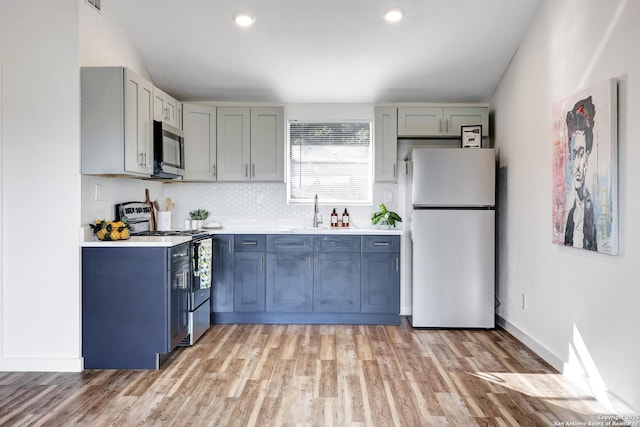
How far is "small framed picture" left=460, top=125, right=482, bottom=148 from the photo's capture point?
4328mm

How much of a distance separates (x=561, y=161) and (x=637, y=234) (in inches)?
34.6

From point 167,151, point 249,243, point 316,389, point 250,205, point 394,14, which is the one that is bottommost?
point 316,389

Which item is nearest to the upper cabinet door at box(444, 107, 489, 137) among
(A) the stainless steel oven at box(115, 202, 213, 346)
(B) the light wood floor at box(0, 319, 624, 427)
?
(B) the light wood floor at box(0, 319, 624, 427)

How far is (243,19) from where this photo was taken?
362cm

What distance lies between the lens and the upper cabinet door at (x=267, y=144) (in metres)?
4.62

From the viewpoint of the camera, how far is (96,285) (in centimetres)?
310

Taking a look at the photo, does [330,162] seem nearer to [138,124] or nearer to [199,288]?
[199,288]

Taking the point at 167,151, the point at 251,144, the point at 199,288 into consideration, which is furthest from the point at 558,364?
the point at 167,151

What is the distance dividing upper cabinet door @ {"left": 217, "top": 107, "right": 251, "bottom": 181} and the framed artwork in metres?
2.84

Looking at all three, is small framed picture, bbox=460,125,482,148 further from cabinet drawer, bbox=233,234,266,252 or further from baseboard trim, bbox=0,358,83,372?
baseboard trim, bbox=0,358,83,372

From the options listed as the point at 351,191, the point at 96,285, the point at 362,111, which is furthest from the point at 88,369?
the point at 362,111

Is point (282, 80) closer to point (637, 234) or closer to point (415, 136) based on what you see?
point (415, 136)

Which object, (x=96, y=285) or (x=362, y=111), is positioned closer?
(x=96, y=285)

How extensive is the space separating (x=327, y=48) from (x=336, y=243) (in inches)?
71.0
